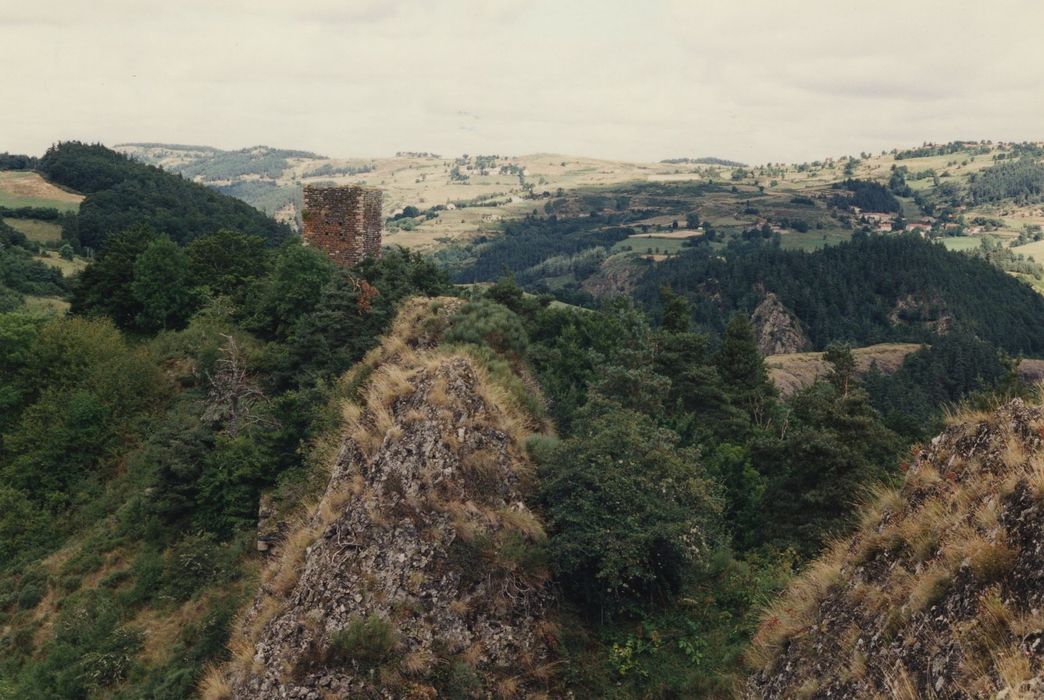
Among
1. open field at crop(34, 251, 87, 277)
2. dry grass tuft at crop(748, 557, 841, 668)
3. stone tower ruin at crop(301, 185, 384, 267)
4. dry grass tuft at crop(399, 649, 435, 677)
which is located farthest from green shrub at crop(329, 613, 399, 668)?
open field at crop(34, 251, 87, 277)

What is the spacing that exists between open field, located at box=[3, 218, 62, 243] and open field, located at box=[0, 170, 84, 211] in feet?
34.7

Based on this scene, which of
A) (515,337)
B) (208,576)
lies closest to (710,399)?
(515,337)

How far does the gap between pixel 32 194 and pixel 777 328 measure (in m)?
135

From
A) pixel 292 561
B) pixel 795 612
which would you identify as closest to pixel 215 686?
pixel 292 561

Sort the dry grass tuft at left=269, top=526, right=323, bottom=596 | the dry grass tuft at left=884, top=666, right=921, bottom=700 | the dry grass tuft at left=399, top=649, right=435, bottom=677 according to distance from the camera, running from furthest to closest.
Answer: the dry grass tuft at left=269, top=526, right=323, bottom=596 < the dry grass tuft at left=399, top=649, right=435, bottom=677 < the dry grass tuft at left=884, top=666, right=921, bottom=700

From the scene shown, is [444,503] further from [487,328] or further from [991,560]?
[991,560]

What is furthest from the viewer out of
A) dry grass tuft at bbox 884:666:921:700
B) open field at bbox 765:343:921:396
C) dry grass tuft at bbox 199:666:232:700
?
open field at bbox 765:343:921:396

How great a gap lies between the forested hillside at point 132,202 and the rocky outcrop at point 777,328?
281 ft

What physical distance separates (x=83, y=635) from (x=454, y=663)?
11088 mm

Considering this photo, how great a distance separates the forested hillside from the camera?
98.5m

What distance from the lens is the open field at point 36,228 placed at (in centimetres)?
9844

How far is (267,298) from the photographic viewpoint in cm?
2634

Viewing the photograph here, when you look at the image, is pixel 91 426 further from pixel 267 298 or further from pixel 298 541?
pixel 298 541

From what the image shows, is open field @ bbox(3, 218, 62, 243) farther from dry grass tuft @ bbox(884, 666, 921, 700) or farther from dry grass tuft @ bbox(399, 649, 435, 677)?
dry grass tuft @ bbox(884, 666, 921, 700)
